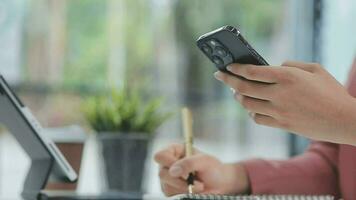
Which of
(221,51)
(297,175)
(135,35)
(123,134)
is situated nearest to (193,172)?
(297,175)

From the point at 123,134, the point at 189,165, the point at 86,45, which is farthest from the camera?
the point at 86,45

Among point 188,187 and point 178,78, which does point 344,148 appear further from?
point 178,78

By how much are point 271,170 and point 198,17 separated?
3.52ft

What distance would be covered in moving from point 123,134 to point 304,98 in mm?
684

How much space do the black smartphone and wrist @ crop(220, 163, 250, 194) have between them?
29cm

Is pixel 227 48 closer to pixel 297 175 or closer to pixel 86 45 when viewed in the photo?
pixel 297 175

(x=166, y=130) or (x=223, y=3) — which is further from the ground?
(x=223, y=3)

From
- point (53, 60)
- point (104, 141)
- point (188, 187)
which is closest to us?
point (188, 187)

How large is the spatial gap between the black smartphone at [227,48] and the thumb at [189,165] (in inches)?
9.4

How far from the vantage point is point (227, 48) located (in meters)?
0.68

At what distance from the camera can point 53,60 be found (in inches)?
76.9

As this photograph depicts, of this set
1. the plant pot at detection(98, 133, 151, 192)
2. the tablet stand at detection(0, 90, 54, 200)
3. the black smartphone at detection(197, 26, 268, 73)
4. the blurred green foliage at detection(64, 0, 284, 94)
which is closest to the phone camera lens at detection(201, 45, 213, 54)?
the black smartphone at detection(197, 26, 268, 73)

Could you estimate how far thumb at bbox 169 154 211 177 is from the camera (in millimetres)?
900

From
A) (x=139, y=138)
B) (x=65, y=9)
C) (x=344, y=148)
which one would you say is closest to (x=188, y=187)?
(x=344, y=148)
